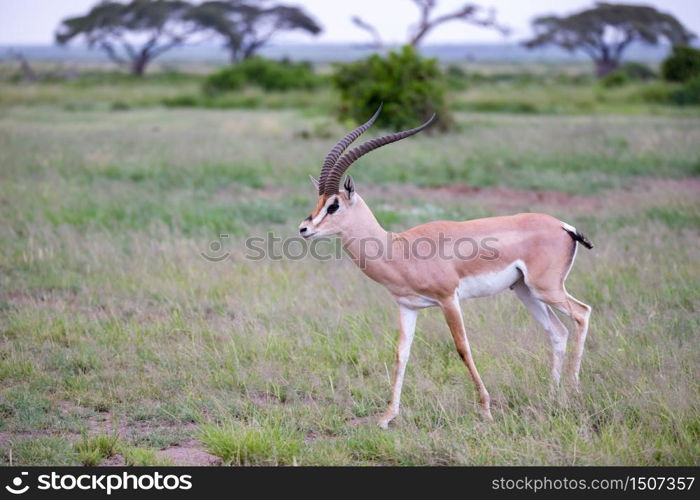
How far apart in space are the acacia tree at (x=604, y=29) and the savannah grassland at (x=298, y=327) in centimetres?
3403

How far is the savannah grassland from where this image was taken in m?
4.26

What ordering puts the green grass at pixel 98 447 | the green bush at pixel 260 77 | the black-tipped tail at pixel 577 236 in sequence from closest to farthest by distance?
1. the green grass at pixel 98 447
2. the black-tipped tail at pixel 577 236
3. the green bush at pixel 260 77

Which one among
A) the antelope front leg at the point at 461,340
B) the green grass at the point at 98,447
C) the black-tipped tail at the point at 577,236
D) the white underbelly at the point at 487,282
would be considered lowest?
the green grass at the point at 98,447

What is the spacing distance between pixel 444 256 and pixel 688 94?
2430 centimetres

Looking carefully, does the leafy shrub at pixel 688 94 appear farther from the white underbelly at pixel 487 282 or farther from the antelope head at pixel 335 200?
the antelope head at pixel 335 200

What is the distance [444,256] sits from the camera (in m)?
4.69

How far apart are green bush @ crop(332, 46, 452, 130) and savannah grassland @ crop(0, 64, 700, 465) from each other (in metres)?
4.56

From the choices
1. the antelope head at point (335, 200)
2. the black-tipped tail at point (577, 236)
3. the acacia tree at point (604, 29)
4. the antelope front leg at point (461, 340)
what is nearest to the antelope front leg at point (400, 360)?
the antelope front leg at point (461, 340)

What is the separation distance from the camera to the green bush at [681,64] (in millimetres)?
30234

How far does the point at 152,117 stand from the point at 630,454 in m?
21.1

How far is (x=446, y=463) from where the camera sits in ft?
13.4

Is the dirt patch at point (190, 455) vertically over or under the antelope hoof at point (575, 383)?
under

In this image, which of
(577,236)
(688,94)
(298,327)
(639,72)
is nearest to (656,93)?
(688,94)

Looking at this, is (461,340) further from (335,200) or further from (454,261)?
(335,200)
